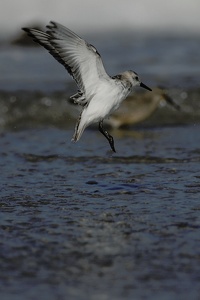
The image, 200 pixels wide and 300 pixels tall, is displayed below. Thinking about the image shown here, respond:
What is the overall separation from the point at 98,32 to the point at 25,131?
859cm

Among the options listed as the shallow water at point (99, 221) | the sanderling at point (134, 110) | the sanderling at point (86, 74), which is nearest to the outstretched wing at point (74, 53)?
the sanderling at point (86, 74)

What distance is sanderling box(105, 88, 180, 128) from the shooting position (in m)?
8.78

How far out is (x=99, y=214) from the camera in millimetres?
5012

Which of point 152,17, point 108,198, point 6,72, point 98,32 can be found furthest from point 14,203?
point 152,17

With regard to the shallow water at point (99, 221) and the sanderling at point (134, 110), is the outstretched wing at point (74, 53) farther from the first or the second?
the sanderling at point (134, 110)

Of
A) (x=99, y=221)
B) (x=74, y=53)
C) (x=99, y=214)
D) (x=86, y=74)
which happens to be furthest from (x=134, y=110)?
(x=99, y=221)

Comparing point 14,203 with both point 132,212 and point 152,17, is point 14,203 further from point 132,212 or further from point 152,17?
point 152,17

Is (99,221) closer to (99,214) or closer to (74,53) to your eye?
(99,214)

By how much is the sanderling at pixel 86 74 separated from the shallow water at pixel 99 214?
0.56 metres

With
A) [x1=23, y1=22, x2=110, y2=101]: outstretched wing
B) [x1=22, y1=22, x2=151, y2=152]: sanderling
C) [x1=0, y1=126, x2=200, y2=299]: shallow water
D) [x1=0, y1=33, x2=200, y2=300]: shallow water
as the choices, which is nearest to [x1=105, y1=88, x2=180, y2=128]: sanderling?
[x1=0, y1=33, x2=200, y2=300]: shallow water

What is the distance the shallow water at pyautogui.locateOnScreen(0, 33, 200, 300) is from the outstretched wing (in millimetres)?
798

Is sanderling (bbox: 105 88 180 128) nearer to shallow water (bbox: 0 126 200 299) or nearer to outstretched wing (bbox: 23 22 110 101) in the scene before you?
shallow water (bbox: 0 126 200 299)

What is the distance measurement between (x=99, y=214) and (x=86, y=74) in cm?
130

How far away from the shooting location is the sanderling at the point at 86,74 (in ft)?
18.5
